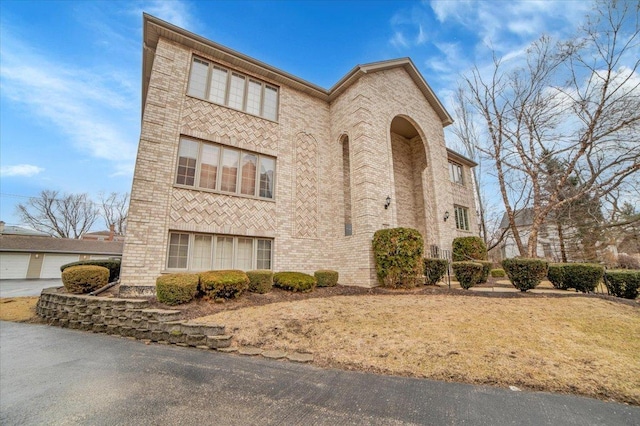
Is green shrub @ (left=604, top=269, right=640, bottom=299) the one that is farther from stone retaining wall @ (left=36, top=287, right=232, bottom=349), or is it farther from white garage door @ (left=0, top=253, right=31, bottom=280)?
white garage door @ (left=0, top=253, right=31, bottom=280)

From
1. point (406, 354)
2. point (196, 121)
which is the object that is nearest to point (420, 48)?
point (196, 121)

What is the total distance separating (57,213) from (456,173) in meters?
47.9

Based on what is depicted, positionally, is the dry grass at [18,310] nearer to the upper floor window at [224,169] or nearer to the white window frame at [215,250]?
the white window frame at [215,250]

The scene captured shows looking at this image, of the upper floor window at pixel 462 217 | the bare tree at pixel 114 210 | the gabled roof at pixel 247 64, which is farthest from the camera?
the bare tree at pixel 114 210

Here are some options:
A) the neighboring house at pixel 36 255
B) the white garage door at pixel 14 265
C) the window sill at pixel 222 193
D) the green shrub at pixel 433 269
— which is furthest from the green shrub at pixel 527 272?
the white garage door at pixel 14 265

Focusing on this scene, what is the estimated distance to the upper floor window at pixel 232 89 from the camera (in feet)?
31.5

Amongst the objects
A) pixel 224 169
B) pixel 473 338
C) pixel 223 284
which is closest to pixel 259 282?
pixel 223 284

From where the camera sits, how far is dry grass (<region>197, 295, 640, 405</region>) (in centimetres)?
317

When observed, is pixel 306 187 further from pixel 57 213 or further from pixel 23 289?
pixel 57 213

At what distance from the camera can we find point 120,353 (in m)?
4.57

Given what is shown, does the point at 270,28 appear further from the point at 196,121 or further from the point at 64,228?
the point at 64,228

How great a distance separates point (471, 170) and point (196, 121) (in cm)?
1833

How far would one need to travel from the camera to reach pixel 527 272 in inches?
292

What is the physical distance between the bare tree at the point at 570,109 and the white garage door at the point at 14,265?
38179mm
